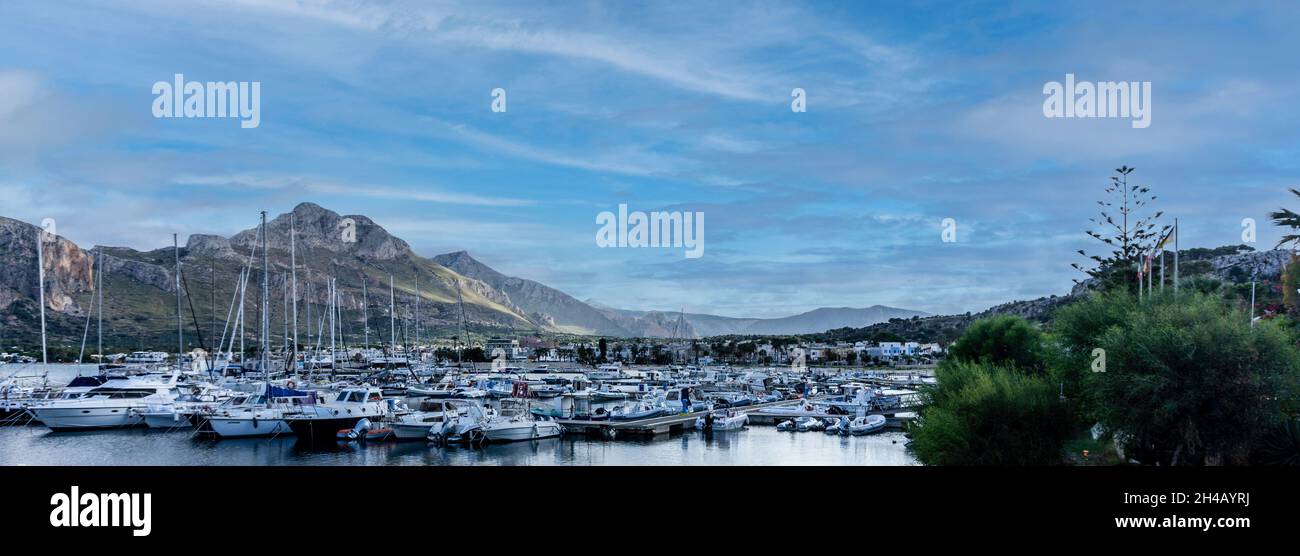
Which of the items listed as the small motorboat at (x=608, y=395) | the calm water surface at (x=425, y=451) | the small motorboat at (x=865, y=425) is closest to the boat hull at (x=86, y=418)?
the calm water surface at (x=425, y=451)

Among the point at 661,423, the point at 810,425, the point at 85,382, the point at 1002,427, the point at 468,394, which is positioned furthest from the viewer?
the point at 468,394

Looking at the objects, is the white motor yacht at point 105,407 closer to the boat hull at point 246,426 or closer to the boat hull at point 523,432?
the boat hull at point 246,426

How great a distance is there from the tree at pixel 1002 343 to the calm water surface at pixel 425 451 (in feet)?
21.8

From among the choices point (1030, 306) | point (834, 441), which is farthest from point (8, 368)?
point (1030, 306)

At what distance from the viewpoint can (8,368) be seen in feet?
390

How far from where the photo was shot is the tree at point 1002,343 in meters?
46.4

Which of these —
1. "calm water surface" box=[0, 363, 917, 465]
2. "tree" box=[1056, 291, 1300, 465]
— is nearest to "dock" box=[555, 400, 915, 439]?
"calm water surface" box=[0, 363, 917, 465]

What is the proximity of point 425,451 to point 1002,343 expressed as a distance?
31.8 m

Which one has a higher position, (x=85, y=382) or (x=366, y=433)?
(x=85, y=382)

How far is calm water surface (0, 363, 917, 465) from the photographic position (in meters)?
46.2

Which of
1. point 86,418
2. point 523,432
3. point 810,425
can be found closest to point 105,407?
point 86,418

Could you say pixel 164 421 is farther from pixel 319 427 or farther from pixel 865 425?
pixel 865 425

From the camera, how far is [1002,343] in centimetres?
4784
